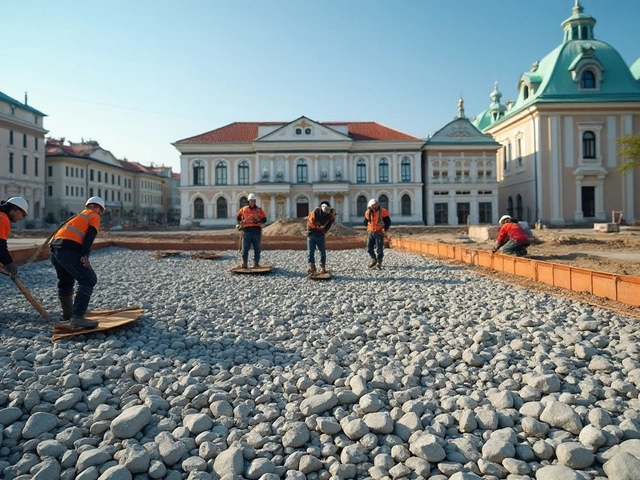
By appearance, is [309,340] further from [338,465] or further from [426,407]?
[338,465]

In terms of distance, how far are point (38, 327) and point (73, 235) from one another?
1226 millimetres

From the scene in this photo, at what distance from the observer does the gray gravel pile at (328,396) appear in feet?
8.39

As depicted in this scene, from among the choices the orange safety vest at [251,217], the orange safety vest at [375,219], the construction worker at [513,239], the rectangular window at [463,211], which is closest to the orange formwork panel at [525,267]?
the construction worker at [513,239]

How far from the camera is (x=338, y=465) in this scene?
8.29 ft

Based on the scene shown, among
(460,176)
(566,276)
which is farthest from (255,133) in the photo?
(566,276)

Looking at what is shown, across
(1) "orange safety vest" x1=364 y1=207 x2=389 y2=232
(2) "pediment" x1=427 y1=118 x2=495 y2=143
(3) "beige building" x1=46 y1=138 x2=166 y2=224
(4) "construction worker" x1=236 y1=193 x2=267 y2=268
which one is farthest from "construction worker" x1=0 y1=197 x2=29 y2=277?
(3) "beige building" x1=46 y1=138 x2=166 y2=224

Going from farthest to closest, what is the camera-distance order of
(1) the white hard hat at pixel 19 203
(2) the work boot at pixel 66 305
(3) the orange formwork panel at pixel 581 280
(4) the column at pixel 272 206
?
1. (4) the column at pixel 272 206
2. (3) the orange formwork panel at pixel 581 280
3. (2) the work boot at pixel 66 305
4. (1) the white hard hat at pixel 19 203

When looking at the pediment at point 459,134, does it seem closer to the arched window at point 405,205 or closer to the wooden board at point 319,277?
the arched window at point 405,205

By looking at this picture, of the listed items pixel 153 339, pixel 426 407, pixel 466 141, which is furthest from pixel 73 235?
pixel 466 141

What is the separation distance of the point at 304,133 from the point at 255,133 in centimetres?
580

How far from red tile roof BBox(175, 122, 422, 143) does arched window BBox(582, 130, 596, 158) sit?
14340 millimetres

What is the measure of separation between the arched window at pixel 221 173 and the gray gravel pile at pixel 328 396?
39.8 meters

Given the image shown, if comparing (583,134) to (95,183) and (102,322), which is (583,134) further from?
(95,183)

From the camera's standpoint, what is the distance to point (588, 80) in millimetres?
38188
